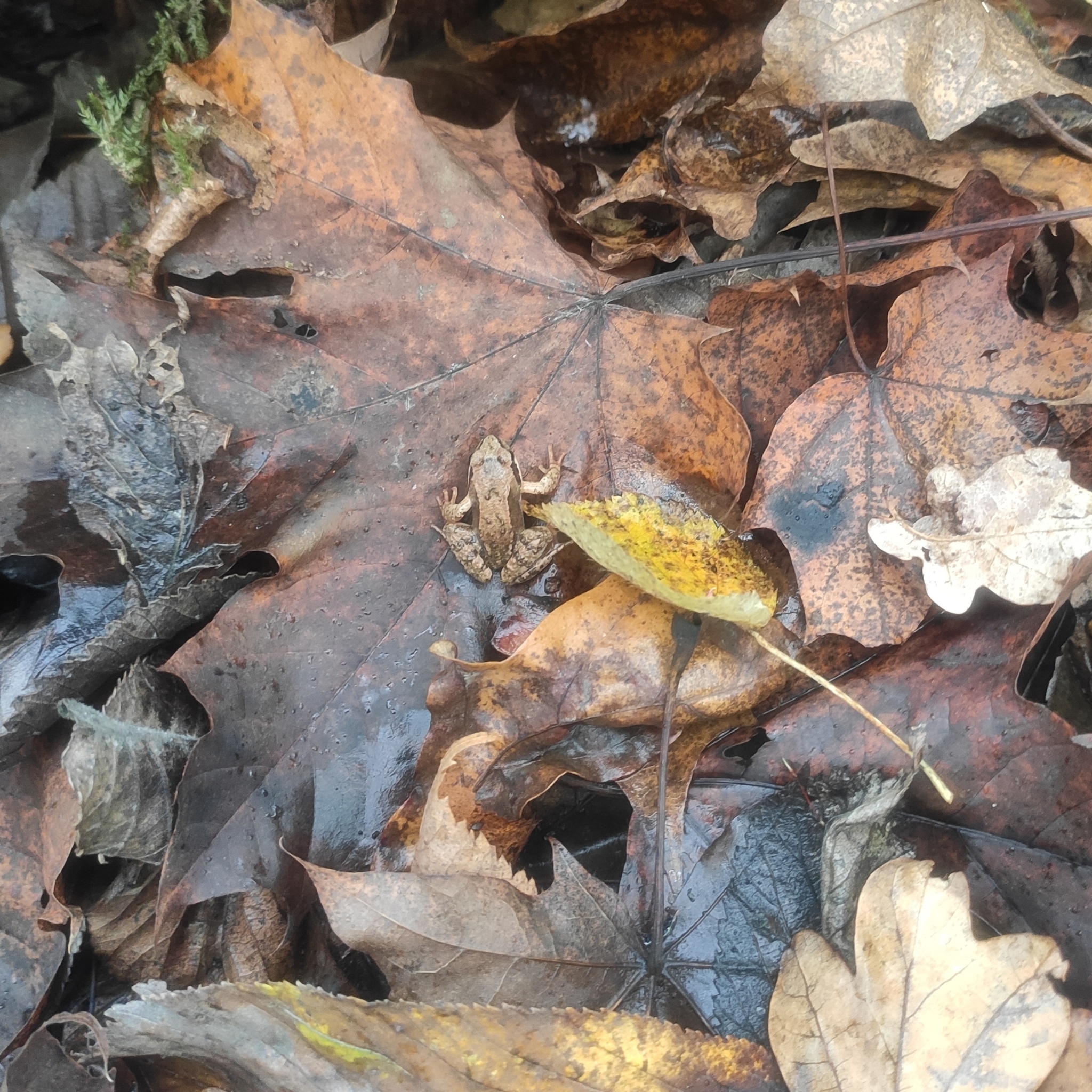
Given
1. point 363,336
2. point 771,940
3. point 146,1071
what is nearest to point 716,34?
point 363,336

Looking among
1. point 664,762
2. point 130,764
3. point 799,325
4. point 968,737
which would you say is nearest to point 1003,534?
point 968,737

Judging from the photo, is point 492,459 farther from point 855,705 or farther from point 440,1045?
point 440,1045

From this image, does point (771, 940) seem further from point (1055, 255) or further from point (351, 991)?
point (1055, 255)

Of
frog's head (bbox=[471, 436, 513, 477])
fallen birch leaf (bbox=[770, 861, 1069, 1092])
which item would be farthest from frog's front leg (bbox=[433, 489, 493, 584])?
fallen birch leaf (bbox=[770, 861, 1069, 1092])

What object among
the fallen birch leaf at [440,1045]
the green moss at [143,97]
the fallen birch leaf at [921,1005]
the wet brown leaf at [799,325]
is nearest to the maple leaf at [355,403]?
the wet brown leaf at [799,325]

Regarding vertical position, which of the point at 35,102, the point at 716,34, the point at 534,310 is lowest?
the point at 534,310
